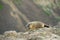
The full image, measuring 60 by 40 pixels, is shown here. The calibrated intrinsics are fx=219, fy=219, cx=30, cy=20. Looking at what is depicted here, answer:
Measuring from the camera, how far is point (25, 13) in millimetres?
35188

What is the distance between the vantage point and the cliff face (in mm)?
28375

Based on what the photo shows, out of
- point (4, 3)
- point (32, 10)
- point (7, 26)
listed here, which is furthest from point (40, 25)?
point (32, 10)

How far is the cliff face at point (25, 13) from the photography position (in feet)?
93.1

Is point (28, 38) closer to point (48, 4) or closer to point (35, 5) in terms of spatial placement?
point (35, 5)

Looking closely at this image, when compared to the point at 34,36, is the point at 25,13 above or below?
above

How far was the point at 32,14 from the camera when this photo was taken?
37156mm

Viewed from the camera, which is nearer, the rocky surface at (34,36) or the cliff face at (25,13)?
the rocky surface at (34,36)

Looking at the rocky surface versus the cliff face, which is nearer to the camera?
the rocky surface

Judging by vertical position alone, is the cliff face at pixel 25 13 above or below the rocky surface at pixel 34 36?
above

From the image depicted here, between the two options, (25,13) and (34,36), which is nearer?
(34,36)

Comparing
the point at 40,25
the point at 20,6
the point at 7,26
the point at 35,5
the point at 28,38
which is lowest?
the point at 28,38

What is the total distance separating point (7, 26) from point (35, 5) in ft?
41.6

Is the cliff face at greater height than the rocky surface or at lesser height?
greater

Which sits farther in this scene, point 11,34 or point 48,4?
point 48,4
